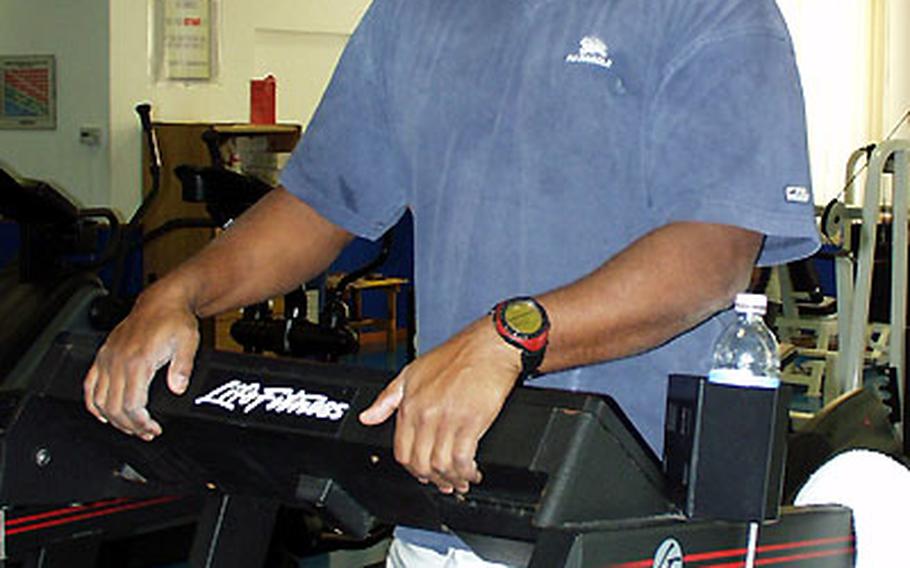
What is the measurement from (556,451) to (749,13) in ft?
1.68

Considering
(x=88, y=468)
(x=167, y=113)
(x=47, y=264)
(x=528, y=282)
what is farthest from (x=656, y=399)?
(x=167, y=113)

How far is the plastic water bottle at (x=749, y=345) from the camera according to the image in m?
1.42

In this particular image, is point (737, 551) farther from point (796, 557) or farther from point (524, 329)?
point (524, 329)

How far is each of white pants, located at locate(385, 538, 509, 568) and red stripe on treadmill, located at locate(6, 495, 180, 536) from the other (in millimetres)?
294

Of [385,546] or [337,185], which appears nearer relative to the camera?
[337,185]

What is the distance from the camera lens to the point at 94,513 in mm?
1769

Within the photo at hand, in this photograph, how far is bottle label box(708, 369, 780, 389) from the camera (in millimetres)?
1284

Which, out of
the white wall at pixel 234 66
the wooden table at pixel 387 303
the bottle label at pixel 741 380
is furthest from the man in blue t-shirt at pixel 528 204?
the wooden table at pixel 387 303

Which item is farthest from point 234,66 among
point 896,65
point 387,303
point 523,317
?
point 523,317

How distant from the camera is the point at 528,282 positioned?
1620 millimetres

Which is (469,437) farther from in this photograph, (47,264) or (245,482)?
(47,264)

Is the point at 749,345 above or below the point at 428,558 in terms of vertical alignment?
above

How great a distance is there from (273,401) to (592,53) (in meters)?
0.49

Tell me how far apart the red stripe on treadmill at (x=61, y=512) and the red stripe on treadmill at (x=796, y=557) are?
761mm
